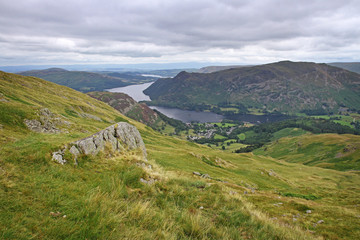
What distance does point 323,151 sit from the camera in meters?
133

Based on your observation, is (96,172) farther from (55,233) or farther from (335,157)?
(335,157)

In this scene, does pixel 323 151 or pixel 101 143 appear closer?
pixel 101 143

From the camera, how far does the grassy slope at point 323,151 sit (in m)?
106

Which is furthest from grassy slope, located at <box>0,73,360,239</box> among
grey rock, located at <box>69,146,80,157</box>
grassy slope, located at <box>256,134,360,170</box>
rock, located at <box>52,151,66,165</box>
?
grassy slope, located at <box>256,134,360,170</box>

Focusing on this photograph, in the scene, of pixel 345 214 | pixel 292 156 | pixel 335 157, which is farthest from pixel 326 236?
pixel 292 156

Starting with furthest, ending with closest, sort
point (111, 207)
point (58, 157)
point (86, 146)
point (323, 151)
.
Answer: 1. point (323, 151)
2. point (86, 146)
3. point (58, 157)
4. point (111, 207)

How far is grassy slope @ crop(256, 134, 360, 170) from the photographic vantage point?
106 metres

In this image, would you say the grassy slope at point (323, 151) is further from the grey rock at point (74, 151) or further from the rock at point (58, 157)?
the rock at point (58, 157)

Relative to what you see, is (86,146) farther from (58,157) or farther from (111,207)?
(111,207)

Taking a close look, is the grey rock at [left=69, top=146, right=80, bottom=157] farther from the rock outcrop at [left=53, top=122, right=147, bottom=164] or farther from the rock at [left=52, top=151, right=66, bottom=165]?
the rock at [left=52, top=151, right=66, bottom=165]

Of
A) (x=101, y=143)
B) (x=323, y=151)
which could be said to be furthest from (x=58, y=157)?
(x=323, y=151)

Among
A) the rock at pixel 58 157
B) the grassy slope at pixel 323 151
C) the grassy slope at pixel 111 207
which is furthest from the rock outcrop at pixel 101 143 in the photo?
the grassy slope at pixel 323 151

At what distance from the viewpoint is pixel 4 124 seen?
76.6 ft

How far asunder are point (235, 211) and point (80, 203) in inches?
268
